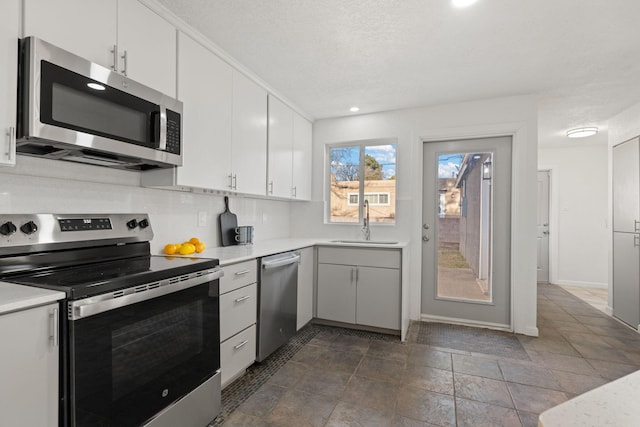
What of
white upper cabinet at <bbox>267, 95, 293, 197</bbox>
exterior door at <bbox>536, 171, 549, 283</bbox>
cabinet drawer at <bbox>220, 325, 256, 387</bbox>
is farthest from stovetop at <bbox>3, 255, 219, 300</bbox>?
exterior door at <bbox>536, 171, 549, 283</bbox>

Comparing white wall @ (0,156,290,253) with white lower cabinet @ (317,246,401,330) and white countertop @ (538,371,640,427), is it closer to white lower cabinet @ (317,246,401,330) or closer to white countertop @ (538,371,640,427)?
white lower cabinet @ (317,246,401,330)

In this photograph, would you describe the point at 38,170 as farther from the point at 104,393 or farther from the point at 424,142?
the point at 424,142

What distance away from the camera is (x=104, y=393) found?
47.8 inches

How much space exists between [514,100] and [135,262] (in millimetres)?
3673

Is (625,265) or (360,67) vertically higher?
(360,67)

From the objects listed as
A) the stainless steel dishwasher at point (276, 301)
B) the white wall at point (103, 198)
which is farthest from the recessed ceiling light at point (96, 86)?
the stainless steel dishwasher at point (276, 301)

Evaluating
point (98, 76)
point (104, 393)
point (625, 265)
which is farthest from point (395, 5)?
point (625, 265)

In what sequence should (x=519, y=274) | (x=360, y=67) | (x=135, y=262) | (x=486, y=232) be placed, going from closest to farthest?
(x=135, y=262)
(x=360, y=67)
(x=519, y=274)
(x=486, y=232)

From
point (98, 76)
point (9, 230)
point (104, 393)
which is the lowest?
point (104, 393)

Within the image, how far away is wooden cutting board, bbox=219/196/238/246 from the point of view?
2.86 metres

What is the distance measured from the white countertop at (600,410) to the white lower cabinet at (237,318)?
180 centimetres

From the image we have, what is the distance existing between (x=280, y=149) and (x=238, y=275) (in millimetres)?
1579

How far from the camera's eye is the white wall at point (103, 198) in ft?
5.14

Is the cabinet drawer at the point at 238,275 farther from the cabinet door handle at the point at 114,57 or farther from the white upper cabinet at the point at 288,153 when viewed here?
the cabinet door handle at the point at 114,57
